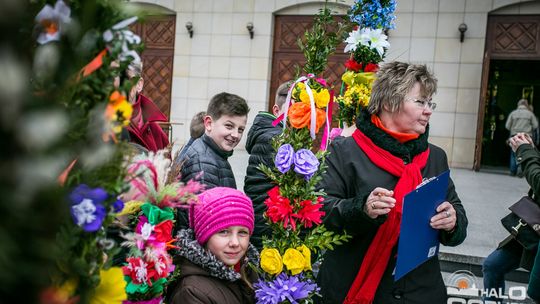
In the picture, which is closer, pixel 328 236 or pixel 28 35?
pixel 28 35

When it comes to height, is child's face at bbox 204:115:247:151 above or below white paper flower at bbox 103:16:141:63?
below

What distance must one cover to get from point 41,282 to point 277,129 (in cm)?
324

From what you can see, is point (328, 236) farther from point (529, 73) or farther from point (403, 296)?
point (529, 73)

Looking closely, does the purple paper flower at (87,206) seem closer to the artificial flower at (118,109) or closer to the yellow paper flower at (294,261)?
the artificial flower at (118,109)

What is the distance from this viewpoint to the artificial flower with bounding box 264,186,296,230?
2287 mm

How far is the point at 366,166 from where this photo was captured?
2510 millimetres

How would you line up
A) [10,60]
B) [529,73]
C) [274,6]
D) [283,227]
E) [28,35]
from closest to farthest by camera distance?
[10,60]
[28,35]
[283,227]
[274,6]
[529,73]

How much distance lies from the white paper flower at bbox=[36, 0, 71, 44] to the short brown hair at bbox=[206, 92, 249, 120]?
2765mm

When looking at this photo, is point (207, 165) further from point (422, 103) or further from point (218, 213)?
point (422, 103)

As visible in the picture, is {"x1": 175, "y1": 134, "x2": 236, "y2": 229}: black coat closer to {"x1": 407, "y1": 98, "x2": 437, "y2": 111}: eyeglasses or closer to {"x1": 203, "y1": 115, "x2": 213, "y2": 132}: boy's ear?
{"x1": 203, "y1": 115, "x2": 213, "y2": 132}: boy's ear

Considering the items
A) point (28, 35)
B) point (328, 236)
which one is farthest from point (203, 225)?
point (28, 35)

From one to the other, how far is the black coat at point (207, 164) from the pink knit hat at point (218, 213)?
72 cm

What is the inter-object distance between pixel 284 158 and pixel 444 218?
77 centimetres

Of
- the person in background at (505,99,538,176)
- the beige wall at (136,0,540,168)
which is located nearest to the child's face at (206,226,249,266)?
the beige wall at (136,0,540,168)
